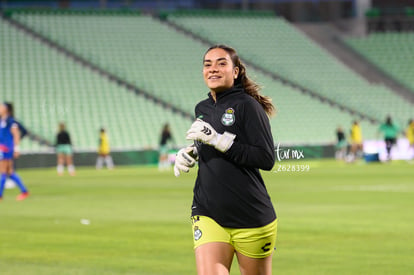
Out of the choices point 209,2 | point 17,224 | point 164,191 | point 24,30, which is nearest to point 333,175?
point 164,191

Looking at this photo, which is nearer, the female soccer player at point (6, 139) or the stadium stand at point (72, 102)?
the female soccer player at point (6, 139)

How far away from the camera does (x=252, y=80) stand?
7371 mm

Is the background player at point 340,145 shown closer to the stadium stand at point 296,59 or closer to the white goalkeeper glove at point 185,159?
the stadium stand at point 296,59

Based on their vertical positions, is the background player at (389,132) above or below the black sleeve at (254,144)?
below

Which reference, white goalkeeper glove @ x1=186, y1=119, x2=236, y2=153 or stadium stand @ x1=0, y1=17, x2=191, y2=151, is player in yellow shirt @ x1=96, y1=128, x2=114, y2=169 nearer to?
stadium stand @ x1=0, y1=17, x2=191, y2=151

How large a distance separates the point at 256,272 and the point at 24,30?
49761 mm

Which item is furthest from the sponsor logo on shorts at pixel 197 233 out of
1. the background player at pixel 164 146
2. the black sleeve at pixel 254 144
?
the background player at pixel 164 146

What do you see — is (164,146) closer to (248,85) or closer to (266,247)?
(248,85)

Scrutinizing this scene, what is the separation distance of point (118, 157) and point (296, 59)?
17555mm

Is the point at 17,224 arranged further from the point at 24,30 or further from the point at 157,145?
the point at 24,30

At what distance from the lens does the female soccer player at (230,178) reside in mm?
6902

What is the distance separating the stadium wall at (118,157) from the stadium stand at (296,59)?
6.51 metres

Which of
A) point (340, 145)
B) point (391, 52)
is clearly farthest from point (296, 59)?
point (340, 145)

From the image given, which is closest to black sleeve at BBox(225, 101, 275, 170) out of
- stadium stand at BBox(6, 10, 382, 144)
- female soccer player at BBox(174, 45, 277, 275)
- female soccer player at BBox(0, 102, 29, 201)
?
female soccer player at BBox(174, 45, 277, 275)
